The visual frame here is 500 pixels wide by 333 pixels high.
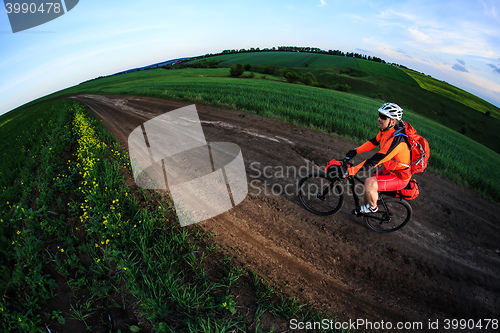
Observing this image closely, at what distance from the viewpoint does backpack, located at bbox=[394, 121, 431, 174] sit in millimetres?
3691

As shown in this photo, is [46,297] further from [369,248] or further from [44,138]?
[44,138]

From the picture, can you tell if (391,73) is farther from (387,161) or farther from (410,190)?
(387,161)

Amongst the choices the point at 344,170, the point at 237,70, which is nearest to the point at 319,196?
the point at 344,170

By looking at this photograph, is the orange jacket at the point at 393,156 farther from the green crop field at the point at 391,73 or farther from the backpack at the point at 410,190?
the green crop field at the point at 391,73

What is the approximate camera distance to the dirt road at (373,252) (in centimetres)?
329

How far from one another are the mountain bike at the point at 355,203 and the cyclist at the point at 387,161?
13.9 inches


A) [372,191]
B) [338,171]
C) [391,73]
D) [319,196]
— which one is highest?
[391,73]

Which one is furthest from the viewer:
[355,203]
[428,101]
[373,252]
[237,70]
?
[428,101]

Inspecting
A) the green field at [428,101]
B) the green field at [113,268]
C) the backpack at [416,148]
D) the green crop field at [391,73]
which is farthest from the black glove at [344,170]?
the green crop field at [391,73]

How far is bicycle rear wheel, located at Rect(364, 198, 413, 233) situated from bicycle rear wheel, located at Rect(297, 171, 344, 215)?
77 cm

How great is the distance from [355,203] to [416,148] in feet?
6.12

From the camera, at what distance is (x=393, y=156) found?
3.72 meters

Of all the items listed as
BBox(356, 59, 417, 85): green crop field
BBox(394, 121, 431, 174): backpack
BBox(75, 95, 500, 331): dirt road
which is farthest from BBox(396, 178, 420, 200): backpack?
BBox(356, 59, 417, 85): green crop field

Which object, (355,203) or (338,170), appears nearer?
(338,170)
